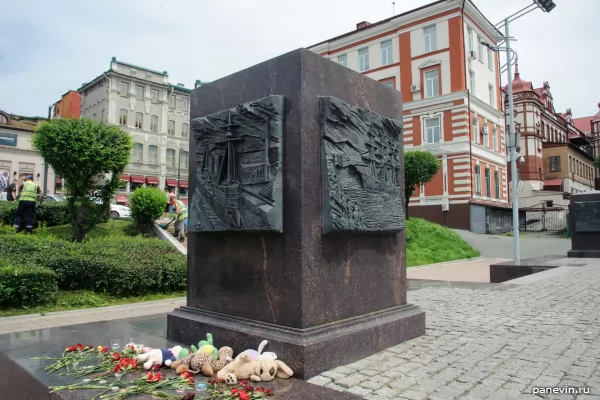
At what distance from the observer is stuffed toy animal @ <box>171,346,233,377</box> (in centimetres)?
324

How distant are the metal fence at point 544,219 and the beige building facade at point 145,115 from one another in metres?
30.1

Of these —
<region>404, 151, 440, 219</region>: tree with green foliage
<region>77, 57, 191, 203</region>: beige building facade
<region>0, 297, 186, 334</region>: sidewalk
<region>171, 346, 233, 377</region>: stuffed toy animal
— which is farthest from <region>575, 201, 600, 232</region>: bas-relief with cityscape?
<region>77, 57, 191, 203</region>: beige building facade

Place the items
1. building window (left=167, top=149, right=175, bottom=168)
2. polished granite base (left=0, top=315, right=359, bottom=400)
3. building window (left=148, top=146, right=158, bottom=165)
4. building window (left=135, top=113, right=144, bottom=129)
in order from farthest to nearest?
building window (left=167, top=149, right=175, bottom=168) → building window (left=148, top=146, right=158, bottom=165) → building window (left=135, top=113, right=144, bottom=129) → polished granite base (left=0, top=315, right=359, bottom=400)

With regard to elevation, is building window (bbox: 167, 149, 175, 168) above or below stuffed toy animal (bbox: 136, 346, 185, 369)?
above

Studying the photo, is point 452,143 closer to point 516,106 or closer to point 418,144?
point 418,144

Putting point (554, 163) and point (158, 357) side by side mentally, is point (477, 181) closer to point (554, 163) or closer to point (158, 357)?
point (554, 163)

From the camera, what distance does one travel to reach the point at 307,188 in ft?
11.9

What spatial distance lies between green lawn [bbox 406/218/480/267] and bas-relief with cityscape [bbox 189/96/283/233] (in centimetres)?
1308

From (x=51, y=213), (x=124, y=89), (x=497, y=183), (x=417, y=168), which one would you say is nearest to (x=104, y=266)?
(x=51, y=213)

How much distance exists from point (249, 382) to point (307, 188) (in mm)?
1521

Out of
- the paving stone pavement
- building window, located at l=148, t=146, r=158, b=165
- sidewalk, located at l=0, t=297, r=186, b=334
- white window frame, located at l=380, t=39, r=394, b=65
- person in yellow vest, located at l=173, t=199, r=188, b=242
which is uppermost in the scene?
white window frame, located at l=380, t=39, r=394, b=65

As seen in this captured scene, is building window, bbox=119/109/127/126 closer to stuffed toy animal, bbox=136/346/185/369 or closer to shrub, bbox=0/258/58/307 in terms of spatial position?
shrub, bbox=0/258/58/307

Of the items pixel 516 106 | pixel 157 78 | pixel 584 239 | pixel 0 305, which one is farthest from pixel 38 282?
pixel 516 106

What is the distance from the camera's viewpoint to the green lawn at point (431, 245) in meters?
17.5
